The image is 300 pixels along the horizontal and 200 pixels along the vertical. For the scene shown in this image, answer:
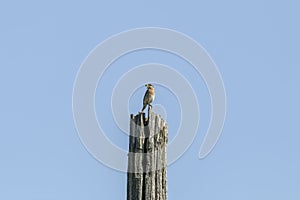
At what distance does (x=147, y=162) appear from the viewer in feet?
25.0

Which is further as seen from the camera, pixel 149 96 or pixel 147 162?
pixel 149 96

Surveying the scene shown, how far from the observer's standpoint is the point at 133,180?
25.0ft

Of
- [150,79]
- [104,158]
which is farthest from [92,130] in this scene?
[150,79]

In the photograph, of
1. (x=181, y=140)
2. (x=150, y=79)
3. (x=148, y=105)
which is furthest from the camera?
(x=150, y=79)

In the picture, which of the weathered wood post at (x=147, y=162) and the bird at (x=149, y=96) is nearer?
the weathered wood post at (x=147, y=162)

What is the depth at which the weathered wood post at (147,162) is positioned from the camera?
24.8ft

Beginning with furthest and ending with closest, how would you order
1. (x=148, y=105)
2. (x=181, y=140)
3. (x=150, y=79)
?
(x=150, y=79)
(x=181, y=140)
(x=148, y=105)

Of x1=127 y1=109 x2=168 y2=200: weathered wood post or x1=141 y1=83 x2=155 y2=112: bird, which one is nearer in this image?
x1=127 y1=109 x2=168 y2=200: weathered wood post

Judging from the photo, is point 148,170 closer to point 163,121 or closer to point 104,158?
point 163,121

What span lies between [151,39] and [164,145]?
4022mm

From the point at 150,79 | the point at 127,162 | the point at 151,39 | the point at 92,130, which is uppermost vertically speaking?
the point at 151,39

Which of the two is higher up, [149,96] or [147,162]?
[149,96]

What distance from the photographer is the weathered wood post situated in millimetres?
7547

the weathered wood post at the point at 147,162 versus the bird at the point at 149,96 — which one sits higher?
the bird at the point at 149,96
